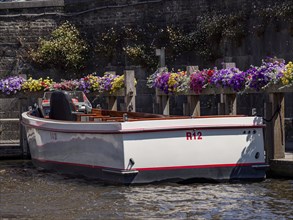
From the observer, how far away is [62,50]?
26656 millimetres

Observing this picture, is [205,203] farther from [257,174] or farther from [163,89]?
[163,89]

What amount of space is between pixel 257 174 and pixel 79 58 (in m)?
12.8

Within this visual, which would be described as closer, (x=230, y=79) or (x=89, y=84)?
(x=230, y=79)

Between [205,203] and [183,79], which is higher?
[183,79]

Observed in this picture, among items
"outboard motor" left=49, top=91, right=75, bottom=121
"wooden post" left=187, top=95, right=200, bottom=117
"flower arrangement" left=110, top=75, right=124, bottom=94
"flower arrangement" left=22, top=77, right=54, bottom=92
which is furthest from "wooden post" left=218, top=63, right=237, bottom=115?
"flower arrangement" left=22, top=77, right=54, bottom=92

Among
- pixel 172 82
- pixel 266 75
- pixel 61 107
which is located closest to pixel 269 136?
pixel 266 75

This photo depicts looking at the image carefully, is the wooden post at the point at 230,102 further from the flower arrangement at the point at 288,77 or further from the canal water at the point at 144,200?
the canal water at the point at 144,200

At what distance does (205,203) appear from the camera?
12.7 m

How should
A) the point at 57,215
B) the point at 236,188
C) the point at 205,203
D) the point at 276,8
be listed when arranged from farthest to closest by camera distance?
the point at 276,8
the point at 236,188
the point at 205,203
the point at 57,215

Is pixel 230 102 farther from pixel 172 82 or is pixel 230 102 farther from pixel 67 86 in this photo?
pixel 67 86

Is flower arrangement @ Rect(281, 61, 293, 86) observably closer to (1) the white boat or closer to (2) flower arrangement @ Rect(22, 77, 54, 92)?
(1) the white boat

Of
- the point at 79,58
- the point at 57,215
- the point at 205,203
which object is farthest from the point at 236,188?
the point at 79,58

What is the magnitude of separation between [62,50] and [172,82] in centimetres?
909

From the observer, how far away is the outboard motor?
56.8 feet
